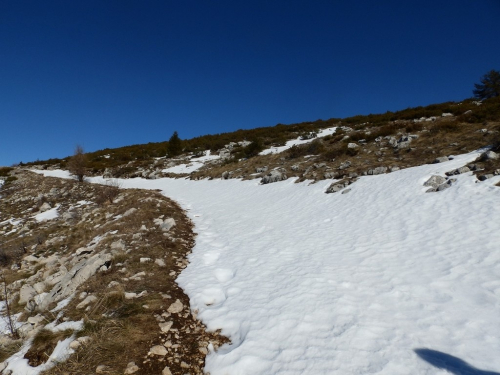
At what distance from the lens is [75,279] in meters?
6.04

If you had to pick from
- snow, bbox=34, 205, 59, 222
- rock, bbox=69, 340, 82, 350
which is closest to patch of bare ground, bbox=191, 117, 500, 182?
rock, bbox=69, 340, 82, 350

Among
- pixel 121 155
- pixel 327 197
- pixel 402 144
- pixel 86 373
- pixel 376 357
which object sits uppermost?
pixel 121 155

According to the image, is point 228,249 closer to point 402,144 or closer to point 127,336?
→ point 127,336

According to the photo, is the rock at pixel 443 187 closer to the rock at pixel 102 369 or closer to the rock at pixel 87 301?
the rock at pixel 102 369

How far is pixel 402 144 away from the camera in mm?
13930

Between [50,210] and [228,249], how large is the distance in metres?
15.7

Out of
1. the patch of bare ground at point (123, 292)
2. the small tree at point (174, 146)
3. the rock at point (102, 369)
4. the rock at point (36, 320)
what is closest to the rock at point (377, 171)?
the patch of bare ground at point (123, 292)

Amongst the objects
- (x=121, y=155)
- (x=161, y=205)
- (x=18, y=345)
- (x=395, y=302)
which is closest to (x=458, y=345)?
(x=395, y=302)

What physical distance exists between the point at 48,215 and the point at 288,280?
17.1 meters

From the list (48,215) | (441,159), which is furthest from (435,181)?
(48,215)

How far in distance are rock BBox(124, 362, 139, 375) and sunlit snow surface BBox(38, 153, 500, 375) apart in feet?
3.31

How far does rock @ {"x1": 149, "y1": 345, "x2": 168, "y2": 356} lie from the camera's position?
3.66 m

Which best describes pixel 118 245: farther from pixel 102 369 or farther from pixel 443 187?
pixel 443 187

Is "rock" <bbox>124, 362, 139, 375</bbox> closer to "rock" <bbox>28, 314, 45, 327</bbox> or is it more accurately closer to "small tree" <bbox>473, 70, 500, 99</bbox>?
"rock" <bbox>28, 314, 45, 327</bbox>
